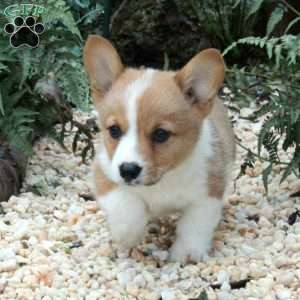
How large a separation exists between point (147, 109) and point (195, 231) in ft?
2.45

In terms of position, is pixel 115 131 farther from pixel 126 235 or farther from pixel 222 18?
pixel 222 18

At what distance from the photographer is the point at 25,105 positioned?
500 centimetres

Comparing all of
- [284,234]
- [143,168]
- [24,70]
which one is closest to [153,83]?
[143,168]

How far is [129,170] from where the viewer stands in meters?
3.54

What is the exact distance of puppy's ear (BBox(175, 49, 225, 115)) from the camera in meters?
3.86

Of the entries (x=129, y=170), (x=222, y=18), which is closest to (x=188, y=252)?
(x=129, y=170)

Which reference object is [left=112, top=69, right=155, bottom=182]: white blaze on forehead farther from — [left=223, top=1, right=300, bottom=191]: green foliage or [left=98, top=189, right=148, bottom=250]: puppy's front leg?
[left=223, top=1, right=300, bottom=191]: green foliage

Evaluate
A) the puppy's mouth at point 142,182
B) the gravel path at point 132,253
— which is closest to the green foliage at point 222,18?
the gravel path at point 132,253

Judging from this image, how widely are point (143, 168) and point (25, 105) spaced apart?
5.41 ft

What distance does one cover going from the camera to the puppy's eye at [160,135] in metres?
3.68

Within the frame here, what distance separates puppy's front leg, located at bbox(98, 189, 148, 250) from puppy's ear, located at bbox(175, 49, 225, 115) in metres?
0.56

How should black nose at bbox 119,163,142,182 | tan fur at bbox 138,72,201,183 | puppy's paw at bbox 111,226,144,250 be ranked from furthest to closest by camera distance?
puppy's paw at bbox 111,226,144,250
tan fur at bbox 138,72,201,183
black nose at bbox 119,163,142,182

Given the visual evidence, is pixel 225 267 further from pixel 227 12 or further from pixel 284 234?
pixel 227 12

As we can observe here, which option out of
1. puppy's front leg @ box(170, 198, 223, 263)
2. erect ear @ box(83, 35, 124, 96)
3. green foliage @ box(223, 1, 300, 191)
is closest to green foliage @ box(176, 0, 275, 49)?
green foliage @ box(223, 1, 300, 191)
